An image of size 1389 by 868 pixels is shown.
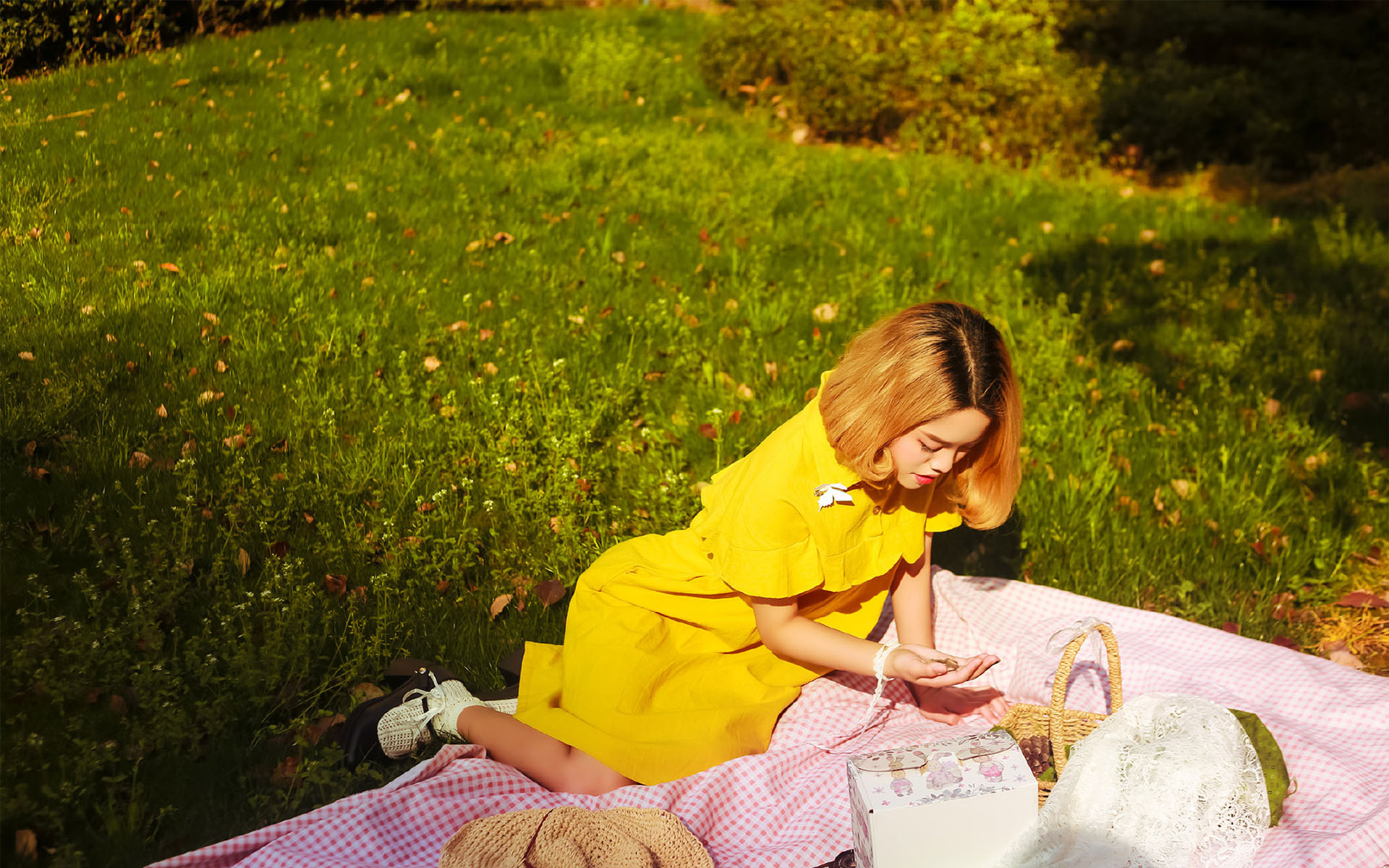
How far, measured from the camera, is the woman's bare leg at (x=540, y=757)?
2598 millimetres

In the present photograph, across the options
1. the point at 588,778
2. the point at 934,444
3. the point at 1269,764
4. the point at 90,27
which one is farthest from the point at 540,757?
the point at 90,27

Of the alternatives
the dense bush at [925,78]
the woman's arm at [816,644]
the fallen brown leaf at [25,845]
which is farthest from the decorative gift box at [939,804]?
the dense bush at [925,78]

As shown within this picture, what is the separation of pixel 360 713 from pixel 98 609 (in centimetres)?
68

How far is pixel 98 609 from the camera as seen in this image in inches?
101

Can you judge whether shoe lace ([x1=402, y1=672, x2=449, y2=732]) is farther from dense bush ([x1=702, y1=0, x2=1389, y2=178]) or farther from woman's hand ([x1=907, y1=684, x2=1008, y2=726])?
dense bush ([x1=702, y1=0, x2=1389, y2=178])

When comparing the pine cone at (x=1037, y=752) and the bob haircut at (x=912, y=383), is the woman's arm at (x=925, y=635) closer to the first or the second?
the pine cone at (x=1037, y=752)

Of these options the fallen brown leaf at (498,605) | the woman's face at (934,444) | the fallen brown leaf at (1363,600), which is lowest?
the fallen brown leaf at (1363,600)

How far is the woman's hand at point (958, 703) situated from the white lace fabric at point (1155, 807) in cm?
67

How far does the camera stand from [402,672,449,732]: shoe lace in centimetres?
262

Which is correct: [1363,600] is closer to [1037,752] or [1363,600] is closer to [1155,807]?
[1037,752]

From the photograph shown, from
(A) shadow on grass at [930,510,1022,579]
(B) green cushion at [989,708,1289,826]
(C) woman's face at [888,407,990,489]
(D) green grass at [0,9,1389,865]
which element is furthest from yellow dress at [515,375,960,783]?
(A) shadow on grass at [930,510,1022,579]

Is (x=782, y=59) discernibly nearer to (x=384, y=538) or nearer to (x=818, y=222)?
(x=818, y=222)

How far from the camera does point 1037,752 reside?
2.64m

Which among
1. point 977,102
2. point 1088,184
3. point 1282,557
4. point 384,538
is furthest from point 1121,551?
point 977,102
